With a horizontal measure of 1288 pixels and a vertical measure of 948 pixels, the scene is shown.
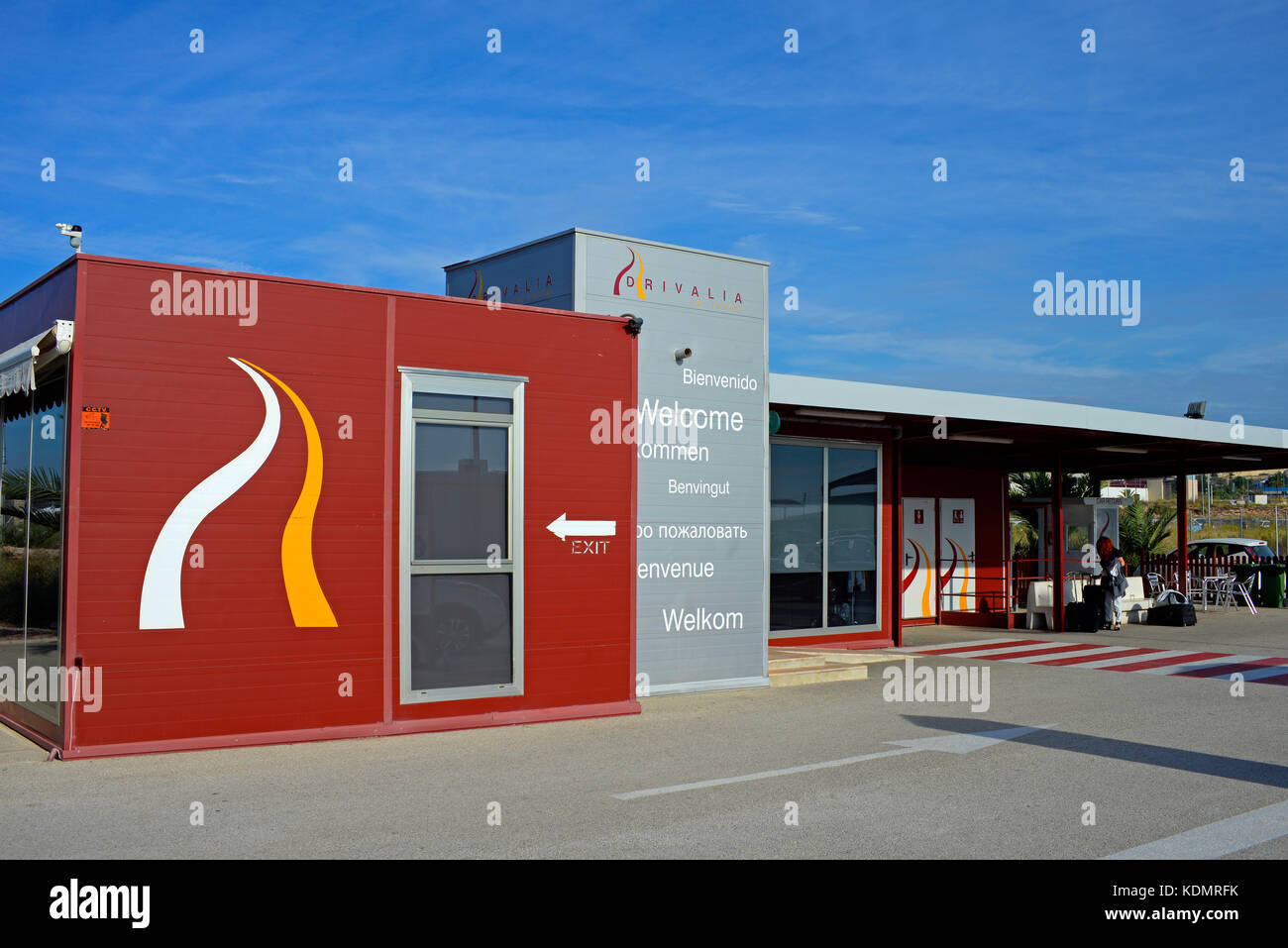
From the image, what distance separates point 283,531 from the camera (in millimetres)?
9188

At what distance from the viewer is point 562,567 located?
1064 cm

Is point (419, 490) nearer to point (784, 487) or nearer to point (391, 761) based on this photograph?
point (391, 761)

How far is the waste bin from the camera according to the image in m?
27.6

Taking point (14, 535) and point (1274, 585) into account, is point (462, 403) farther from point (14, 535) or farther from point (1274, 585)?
point (1274, 585)

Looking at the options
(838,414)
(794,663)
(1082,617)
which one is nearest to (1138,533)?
(1082,617)

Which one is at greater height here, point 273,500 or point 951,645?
point 273,500

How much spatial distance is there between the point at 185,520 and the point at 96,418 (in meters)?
0.99

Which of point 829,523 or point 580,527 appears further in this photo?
point 829,523

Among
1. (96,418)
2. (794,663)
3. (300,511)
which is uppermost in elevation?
(96,418)

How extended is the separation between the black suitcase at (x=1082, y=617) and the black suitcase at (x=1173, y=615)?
207 cm

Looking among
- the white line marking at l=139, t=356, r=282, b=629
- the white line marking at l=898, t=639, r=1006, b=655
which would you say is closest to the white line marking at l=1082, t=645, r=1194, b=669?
the white line marking at l=898, t=639, r=1006, b=655

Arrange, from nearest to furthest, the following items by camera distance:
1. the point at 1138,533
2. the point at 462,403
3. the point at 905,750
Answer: the point at 905,750
the point at 462,403
the point at 1138,533
